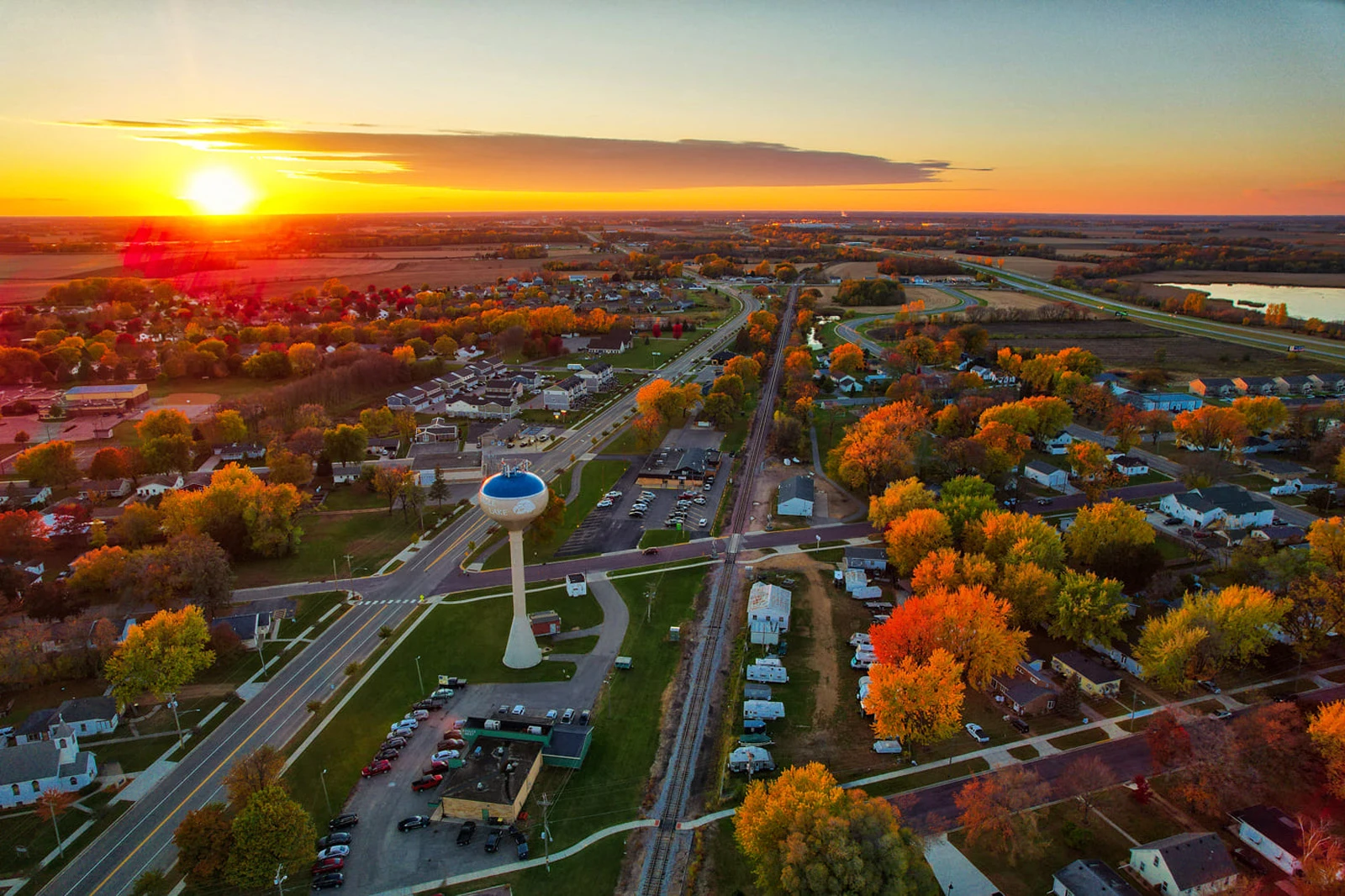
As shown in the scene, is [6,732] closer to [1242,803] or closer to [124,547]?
[124,547]

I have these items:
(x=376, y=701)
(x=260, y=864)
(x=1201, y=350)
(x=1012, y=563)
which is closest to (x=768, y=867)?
(x=260, y=864)

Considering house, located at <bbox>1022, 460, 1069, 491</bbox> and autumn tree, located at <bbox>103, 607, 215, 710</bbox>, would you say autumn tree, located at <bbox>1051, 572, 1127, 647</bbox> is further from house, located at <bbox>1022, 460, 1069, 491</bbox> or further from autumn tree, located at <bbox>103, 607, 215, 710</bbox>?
autumn tree, located at <bbox>103, 607, 215, 710</bbox>

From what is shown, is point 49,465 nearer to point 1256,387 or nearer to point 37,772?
point 37,772

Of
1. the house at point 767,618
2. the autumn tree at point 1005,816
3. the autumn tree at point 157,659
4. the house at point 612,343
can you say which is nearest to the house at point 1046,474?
the house at point 767,618

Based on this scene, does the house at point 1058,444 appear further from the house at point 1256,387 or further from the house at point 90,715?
the house at point 90,715

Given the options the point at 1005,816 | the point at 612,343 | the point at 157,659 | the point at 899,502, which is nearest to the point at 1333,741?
the point at 1005,816

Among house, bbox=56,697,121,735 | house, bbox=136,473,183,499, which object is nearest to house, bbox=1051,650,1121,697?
house, bbox=56,697,121,735
